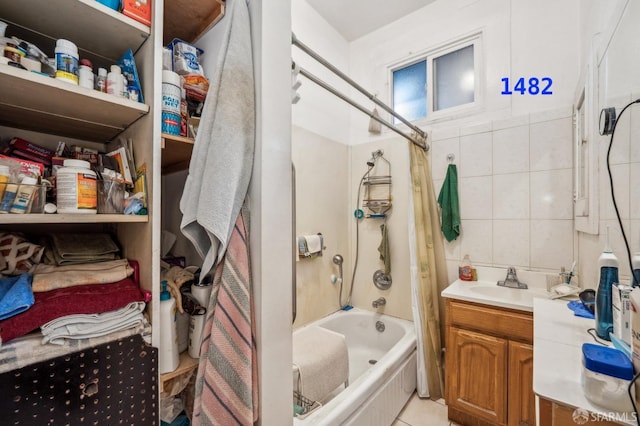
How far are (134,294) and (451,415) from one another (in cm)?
195

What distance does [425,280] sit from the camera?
1897 mm

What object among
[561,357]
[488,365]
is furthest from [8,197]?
[488,365]

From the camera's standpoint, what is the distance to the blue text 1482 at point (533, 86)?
1784 millimetres

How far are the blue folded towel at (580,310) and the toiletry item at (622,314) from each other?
1.18ft

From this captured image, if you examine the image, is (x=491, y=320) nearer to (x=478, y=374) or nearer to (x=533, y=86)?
(x=478, y=374)

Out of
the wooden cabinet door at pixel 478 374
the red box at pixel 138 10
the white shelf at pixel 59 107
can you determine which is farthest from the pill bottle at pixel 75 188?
the wooden cabinet door at pixel 478 374

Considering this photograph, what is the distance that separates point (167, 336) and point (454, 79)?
8.52ft

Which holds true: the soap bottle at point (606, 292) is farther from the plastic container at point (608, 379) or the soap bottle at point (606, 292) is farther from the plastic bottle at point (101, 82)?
the plastic bottle at point (101, 82)

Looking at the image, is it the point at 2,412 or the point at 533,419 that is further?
the point at 533,419

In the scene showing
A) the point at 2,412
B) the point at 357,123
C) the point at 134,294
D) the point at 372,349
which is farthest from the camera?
the point at 357,123

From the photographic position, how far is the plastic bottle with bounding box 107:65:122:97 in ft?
2.43

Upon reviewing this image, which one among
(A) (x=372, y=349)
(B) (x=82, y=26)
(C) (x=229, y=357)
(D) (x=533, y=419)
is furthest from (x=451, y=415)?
(B) (x=82, y=26)

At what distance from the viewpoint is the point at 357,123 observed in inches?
103

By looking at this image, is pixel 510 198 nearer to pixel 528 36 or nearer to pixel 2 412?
pixel 528 36
